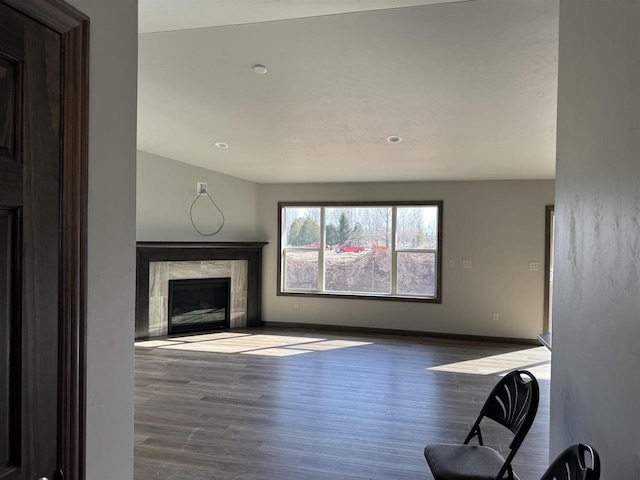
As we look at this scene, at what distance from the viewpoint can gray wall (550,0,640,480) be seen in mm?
1080

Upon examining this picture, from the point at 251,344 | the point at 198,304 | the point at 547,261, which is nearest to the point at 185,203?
the point at 198,304

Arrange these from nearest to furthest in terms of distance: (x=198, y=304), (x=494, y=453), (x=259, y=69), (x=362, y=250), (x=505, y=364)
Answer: (x=494, y=453) → (x=259, y=69) → (x=505, y=364) → (x=198, y=304) → (x=362, y=250)

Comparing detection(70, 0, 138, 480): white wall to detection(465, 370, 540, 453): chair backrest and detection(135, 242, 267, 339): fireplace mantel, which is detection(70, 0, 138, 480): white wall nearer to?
detection(465, 370, 540, 453): chair backrest

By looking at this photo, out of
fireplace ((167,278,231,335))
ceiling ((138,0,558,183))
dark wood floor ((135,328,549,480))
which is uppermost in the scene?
ceiling ((138,0,558,183))

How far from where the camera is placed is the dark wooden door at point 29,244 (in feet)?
2.79

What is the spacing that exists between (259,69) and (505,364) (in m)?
4.26

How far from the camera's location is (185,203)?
6121mm

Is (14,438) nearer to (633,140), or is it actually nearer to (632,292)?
(632,292)

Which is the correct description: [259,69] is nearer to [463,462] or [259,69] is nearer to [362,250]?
[463,462]

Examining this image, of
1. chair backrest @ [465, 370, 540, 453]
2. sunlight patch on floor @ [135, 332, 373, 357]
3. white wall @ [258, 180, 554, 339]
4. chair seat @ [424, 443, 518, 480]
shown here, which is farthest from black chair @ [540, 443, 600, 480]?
white wall @ [258, 180, 554, 339]

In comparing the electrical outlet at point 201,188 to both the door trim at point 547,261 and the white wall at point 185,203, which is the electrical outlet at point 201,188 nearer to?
the white wall at point 185,203

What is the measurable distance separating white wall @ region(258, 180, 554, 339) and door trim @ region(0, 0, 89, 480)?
5.67m

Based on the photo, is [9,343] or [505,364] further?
[505,364]

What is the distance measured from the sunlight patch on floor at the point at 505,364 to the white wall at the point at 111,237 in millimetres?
4078
